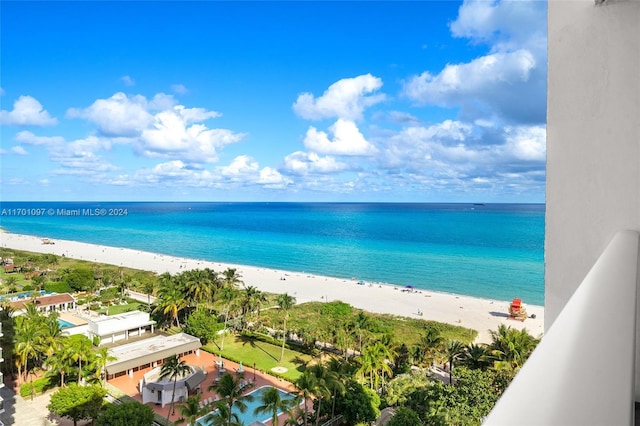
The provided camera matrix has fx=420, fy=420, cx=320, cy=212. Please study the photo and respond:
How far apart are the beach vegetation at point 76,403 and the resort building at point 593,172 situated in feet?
48.8

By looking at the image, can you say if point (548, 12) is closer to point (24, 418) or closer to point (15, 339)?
point (24, 418)

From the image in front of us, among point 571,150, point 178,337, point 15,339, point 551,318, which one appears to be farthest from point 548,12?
point 178,337

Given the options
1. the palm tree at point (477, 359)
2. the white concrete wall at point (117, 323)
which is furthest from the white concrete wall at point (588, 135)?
the white concrete wall at point (117, 323)

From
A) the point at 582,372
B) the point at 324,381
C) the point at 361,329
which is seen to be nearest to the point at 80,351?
the point at 324,381

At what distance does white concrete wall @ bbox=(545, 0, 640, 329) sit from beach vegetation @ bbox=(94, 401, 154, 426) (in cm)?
1225

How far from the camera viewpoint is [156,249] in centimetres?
6462

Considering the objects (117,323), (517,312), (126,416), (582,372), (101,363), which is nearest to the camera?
(582,372)

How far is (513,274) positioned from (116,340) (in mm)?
37262

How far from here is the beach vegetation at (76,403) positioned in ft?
43.7

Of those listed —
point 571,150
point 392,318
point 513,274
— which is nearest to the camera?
point 571,150

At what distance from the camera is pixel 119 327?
866 inches

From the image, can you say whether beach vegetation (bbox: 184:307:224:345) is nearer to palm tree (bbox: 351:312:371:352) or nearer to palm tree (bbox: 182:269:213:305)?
palm tree (bbox: 182:269:213:305)

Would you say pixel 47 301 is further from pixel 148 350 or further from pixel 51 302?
pixel 148 350

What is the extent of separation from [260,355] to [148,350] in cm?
515
